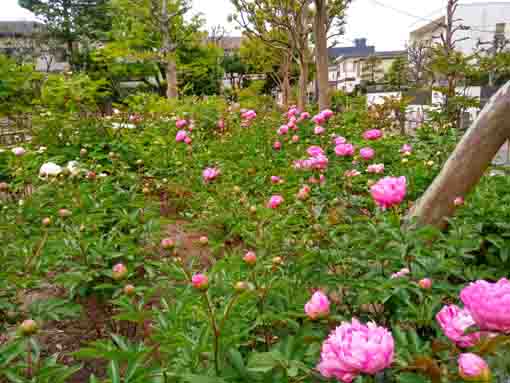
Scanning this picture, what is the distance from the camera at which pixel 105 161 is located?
3.31m

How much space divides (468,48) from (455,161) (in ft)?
88.3

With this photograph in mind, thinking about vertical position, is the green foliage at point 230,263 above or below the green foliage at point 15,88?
below

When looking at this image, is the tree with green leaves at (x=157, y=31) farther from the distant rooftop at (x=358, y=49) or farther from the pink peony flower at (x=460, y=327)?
the distant rooftop at (x=358, y=49)

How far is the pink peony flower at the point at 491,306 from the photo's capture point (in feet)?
1.71

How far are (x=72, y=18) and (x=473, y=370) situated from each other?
22.2 m

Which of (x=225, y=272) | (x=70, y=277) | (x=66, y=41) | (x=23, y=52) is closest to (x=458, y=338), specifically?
(x=225, y=272)

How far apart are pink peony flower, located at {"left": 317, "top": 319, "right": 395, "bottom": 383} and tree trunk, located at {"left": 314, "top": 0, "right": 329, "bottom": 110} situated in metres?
5.26

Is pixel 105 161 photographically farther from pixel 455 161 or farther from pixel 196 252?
pixel 455 161

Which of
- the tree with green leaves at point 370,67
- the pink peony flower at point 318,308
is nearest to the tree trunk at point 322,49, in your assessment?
the pink peony flower at point 318,308

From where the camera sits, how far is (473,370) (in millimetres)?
451

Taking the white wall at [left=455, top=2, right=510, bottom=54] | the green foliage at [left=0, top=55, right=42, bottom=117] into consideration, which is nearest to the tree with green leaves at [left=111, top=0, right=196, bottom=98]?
the green foliage at [left=0, top=55, right=42, bottom=117]

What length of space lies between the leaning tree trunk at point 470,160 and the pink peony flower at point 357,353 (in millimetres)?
1467

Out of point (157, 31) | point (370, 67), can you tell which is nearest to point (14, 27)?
point (157, 31)

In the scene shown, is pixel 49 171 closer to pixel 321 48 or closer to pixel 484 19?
pixel 321 48
